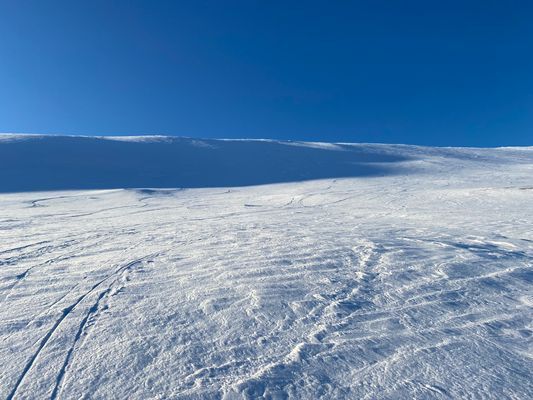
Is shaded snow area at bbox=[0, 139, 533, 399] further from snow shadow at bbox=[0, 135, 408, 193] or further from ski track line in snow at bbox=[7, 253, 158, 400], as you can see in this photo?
snow shadow at bbox=[0, 135, 408, 193]

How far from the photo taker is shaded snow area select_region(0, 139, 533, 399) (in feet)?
7.06

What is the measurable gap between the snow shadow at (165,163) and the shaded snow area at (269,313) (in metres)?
13.8

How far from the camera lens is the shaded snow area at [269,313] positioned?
7.06 feet

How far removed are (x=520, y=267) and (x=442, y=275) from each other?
0.98 m

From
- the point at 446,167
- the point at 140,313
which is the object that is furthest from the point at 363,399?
the point at 446,167

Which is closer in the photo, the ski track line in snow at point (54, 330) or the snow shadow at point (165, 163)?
the ski track line in snow at point (54, 330)

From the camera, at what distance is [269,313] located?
3.00 metres

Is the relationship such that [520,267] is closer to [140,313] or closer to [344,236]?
[344,236]

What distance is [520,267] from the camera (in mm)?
4094

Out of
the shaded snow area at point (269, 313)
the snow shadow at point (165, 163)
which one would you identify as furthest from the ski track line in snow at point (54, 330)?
the snow shadow at point (165, 163)

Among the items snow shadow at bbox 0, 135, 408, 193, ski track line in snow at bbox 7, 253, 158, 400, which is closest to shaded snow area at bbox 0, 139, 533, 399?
ski track line in snow at bbox 7, 253, 158, 400

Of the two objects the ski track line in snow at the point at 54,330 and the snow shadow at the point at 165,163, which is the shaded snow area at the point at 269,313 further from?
the snow shadow at the point at 165,163

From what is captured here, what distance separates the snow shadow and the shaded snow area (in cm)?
1379

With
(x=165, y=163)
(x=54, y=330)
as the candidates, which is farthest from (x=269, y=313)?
(x=165, y=163)
